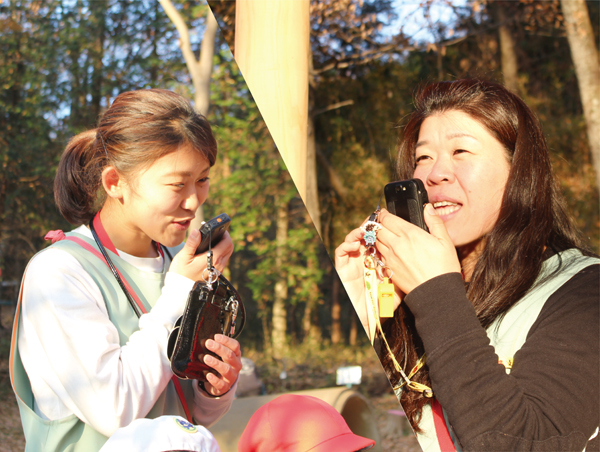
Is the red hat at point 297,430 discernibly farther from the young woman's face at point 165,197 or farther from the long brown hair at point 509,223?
the young woman's face at point 165,197

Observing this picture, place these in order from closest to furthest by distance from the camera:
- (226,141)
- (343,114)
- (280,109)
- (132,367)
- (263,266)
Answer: (132,367), (280,109), (226,141), (263,266), (343,114)

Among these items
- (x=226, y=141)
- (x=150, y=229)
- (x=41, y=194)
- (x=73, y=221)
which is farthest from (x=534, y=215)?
(x=41, y=194)

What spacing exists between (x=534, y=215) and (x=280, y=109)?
0.65 metres

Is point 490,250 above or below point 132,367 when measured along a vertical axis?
above

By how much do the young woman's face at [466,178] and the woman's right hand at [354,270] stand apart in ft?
0.71

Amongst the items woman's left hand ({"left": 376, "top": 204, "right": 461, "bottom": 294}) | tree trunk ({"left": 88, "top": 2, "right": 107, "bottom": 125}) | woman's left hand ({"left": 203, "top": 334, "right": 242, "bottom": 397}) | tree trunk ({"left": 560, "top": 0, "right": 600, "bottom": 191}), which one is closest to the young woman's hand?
woman's left hand ({"left": 203, "top": 334, "right": 242, "bottom": 397})

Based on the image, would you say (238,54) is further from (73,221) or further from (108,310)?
(108,310)

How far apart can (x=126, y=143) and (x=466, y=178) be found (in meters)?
0.76

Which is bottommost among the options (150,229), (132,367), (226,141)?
(132,367)

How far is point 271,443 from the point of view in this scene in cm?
108

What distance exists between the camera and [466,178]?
1223 mm

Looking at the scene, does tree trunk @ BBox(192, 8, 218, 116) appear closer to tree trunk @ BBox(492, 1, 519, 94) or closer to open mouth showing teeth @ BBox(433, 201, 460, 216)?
open mouth showing teeth @ BBox(433, 201, 460, 216)

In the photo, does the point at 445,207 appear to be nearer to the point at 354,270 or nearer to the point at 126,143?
the point at 354,270

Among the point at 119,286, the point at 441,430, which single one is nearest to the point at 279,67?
the point at 119,286
